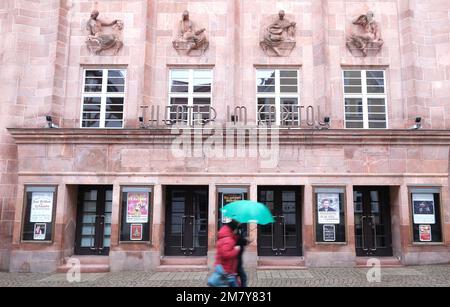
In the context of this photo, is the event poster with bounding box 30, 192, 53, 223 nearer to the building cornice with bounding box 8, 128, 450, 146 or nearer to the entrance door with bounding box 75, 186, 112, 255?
the entrance door with bounding box 75, 186, 112, 255

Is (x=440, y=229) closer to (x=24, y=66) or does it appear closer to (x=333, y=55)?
(x=333, y=55)

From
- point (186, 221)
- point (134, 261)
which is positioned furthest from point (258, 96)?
point (134, 261)

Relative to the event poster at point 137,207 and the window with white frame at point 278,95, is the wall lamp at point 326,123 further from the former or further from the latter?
the event poster at point 137,207

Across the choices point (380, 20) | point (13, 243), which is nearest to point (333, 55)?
point (380, 20)

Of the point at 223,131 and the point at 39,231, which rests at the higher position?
the point at 223,131

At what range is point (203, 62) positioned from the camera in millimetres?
14562

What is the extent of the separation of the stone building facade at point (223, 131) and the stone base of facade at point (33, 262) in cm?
4

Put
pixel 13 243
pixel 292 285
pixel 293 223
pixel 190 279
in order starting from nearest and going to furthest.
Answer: pixel 292 285 → pixel 190 279 → pixel 13 243 → pixel 293 223

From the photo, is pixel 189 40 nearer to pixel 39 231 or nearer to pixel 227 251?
pixel 39 231

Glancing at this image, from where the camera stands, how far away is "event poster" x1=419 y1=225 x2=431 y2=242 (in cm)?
1289

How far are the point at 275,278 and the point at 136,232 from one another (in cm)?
491

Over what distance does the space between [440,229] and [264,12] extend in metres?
10.2

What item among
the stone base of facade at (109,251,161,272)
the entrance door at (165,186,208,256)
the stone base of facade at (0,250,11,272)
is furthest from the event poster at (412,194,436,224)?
the stone base of facade at (0,250,11,272)

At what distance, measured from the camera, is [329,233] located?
42.1ft
